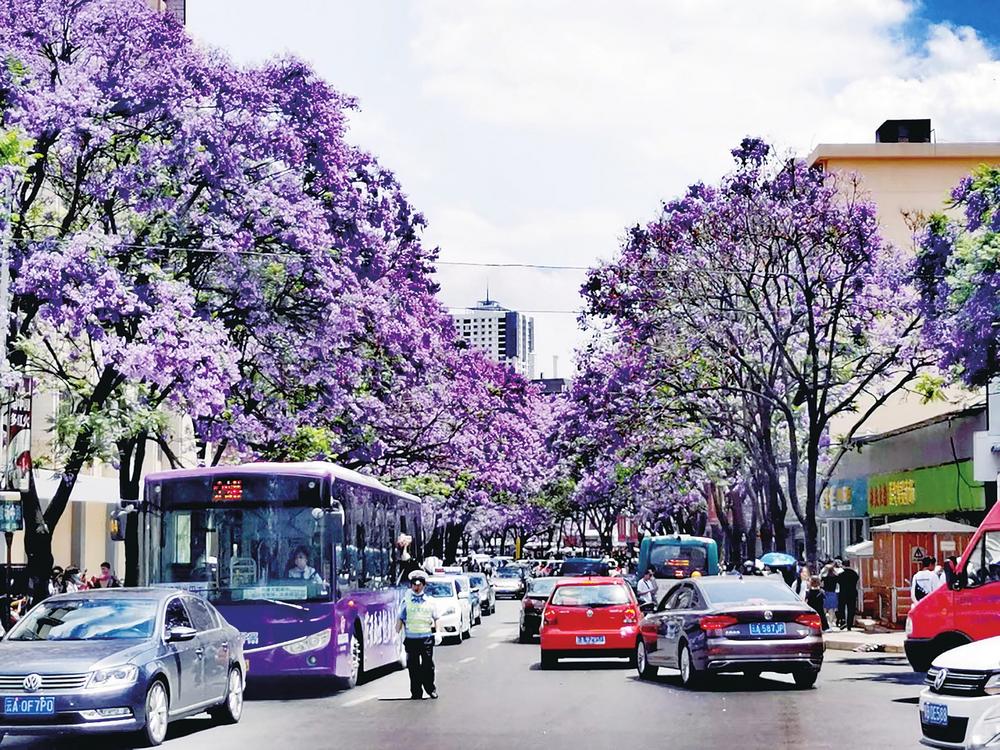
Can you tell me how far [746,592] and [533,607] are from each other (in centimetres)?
1666

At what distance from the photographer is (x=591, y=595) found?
28422 mm

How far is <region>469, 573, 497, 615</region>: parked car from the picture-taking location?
179 feet

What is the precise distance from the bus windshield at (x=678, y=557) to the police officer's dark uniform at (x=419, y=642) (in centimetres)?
3069

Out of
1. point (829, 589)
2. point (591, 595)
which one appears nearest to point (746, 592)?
point (591, 595)

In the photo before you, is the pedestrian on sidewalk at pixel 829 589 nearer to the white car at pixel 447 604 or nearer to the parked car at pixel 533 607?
the parked car at pixel 533 607

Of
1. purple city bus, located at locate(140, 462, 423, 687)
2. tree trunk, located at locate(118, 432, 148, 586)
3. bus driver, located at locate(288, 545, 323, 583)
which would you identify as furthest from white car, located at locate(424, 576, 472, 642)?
bus driver, located at locate(288, 545, 323, 583)

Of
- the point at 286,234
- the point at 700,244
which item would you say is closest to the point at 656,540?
the point at 700,244

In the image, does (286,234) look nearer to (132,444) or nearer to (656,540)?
(132,444)

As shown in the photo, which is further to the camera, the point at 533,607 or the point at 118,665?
the point at 533,607

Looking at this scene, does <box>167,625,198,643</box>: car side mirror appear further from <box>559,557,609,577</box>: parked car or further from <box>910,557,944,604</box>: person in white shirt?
<box>559,557,609,577</box>: parked car

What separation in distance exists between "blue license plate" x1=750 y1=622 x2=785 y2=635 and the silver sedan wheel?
8629 mm

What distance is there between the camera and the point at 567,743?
1561cm

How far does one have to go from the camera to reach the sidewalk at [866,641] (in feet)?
105

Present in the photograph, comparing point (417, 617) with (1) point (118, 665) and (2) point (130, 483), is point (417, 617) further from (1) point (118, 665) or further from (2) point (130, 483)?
(2) point (130, 483)
